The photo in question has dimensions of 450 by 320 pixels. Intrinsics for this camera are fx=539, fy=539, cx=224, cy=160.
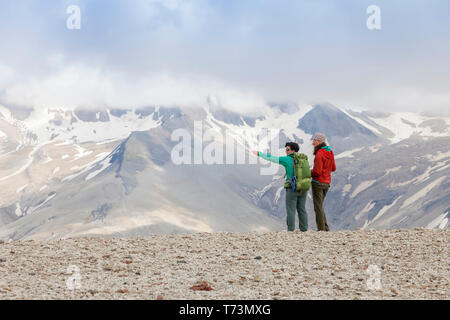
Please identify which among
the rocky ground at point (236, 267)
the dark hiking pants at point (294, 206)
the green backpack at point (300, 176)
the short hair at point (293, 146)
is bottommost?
the rocky ground at point (236, 267)

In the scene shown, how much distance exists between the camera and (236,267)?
14508 mm

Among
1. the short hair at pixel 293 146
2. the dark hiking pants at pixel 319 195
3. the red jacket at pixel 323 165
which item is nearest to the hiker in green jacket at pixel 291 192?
the short hair at pixel 293 146

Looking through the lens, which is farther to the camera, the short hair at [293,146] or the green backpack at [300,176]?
the short hair at [293,146]

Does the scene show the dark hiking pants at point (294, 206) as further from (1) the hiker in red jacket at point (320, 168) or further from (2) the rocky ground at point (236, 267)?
(2) the rocky ground at point (236, 267)

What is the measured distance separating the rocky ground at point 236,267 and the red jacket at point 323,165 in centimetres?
202

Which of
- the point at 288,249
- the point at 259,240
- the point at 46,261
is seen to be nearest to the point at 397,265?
the point at 288,249

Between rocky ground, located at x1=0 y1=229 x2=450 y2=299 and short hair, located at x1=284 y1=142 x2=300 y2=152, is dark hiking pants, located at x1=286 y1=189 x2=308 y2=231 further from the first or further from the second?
short hair, located at x1=284 y1=142 x2=300 y2=152

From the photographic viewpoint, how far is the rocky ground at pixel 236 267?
12141mm

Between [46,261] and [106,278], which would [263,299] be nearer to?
[106,278]

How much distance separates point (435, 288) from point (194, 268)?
605cm

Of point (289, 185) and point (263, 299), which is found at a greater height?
point (289, 185)

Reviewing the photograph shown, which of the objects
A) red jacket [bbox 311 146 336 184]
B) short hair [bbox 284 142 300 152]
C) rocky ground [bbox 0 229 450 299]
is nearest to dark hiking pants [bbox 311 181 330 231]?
red jacket [bbox 311 146 336 184]

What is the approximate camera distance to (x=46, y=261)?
1550 centimetres

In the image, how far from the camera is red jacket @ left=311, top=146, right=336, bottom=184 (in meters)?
18.9
